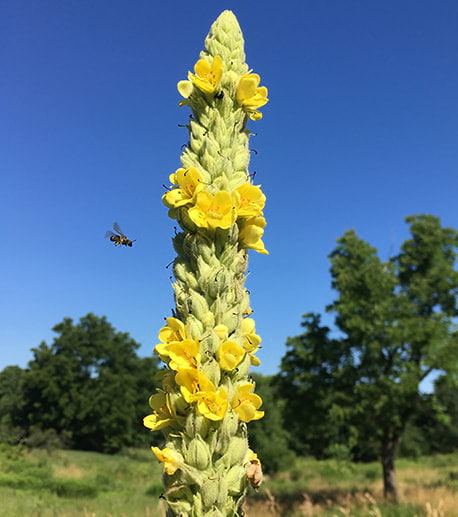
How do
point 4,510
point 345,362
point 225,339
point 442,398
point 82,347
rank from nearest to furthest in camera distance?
point 225,339 → point 4,510 → point 345,362 → point 442,398 → point 82,347

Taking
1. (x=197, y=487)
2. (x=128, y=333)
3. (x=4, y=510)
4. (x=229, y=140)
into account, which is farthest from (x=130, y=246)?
(x=128, y=333)

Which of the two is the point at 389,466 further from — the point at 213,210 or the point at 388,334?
the point at 213,210

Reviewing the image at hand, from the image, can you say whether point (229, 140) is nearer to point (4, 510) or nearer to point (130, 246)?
point (130, 246)

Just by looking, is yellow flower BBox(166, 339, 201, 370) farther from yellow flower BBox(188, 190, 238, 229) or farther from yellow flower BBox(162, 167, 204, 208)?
yellow flower BBox(162, 167, 204, 208)

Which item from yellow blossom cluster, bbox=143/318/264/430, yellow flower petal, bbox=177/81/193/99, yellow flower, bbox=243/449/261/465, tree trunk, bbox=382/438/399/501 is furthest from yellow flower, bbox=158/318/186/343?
tree trunk, bbox=382/438/399/501

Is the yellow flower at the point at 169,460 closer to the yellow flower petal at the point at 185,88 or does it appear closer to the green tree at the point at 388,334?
the yellow flower petal at the point at 185,88

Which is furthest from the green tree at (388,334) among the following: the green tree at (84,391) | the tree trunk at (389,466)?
the green tree at (84,391)

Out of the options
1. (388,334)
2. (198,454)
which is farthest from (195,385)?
(388,334)
